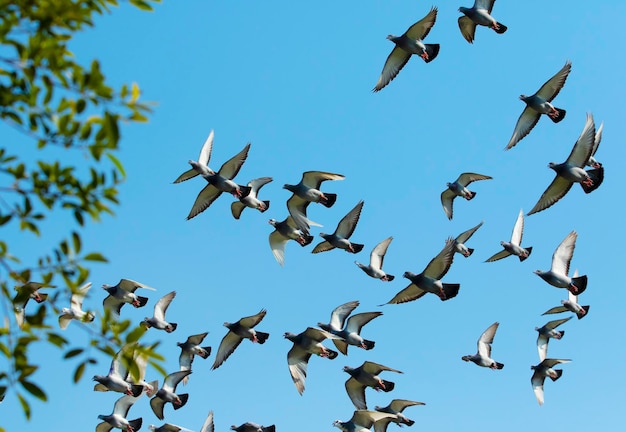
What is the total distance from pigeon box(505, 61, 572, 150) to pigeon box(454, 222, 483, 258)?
2.44 m

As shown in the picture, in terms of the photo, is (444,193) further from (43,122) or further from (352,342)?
(43,122)

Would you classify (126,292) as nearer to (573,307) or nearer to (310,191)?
(310,191)

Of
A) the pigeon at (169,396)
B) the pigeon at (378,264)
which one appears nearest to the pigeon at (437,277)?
the pigeon at (378,264)

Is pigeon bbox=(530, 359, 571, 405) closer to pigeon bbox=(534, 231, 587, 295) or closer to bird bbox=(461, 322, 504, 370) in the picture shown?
bird bbox=(461, 322, 504, 370)

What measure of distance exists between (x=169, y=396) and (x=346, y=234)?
6354mm

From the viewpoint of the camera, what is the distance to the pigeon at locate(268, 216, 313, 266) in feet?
81.7

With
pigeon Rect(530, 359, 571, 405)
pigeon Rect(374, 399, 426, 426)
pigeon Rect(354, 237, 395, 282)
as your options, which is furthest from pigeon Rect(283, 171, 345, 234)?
pigeon Rect(530, 359, 571, 405)

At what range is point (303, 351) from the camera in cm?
2466

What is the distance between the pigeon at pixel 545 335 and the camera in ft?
84.2

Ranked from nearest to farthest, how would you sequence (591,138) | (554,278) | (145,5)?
(145,5) → (591,138) → (554,278)

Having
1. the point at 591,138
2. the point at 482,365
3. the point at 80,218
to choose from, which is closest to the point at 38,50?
the point at 80,218

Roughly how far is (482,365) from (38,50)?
20829mm

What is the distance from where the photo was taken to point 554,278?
23438mm

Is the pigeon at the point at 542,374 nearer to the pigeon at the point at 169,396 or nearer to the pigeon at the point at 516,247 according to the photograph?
the pigeon at the point at 516,247
